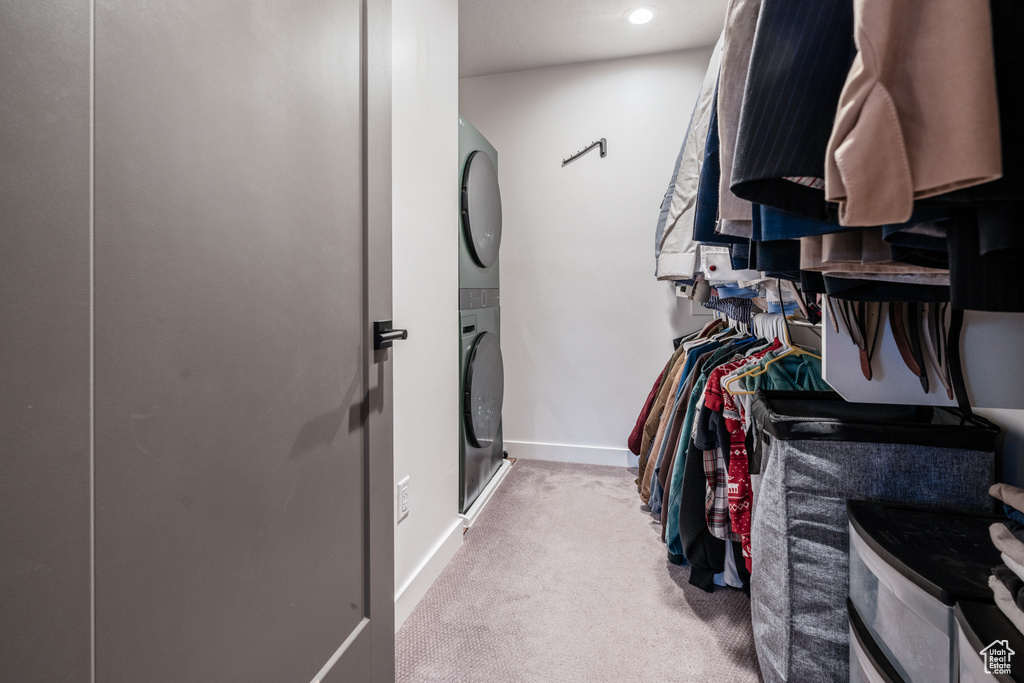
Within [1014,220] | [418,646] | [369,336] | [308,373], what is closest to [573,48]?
[369,336]

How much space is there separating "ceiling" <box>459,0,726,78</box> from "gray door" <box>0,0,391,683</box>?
66.3 inches

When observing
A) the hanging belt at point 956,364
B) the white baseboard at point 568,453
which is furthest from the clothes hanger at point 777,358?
the white baseboard at point 568,453

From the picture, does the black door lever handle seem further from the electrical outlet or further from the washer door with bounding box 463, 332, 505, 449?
the washer door with bounding box 463, 332, 505, 449

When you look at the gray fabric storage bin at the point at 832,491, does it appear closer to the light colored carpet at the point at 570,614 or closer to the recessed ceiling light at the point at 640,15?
the light colored carpet at the point at 570,614

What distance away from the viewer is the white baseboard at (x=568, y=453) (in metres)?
3.02

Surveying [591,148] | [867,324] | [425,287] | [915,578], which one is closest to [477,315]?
[425,287]

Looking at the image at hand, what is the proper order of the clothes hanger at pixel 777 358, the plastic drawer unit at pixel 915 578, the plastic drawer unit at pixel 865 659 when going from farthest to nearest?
1. the clothes hanger at pixel 777 358
2. the plastic drawer unit at pixel 865 659
3. the plastic drawer unit at pixel 915 578

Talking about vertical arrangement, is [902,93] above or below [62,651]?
above

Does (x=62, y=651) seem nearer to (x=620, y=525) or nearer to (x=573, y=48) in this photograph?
(x=620, y=525)

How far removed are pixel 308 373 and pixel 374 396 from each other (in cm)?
24

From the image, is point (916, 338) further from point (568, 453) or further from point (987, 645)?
point (568, 453)

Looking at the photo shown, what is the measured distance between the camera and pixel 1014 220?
0.40m

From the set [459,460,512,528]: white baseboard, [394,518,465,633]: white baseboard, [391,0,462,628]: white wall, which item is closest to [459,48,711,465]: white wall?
[459,460,512,528]: white baseboard

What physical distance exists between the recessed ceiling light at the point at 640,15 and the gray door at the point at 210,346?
1884 mm
